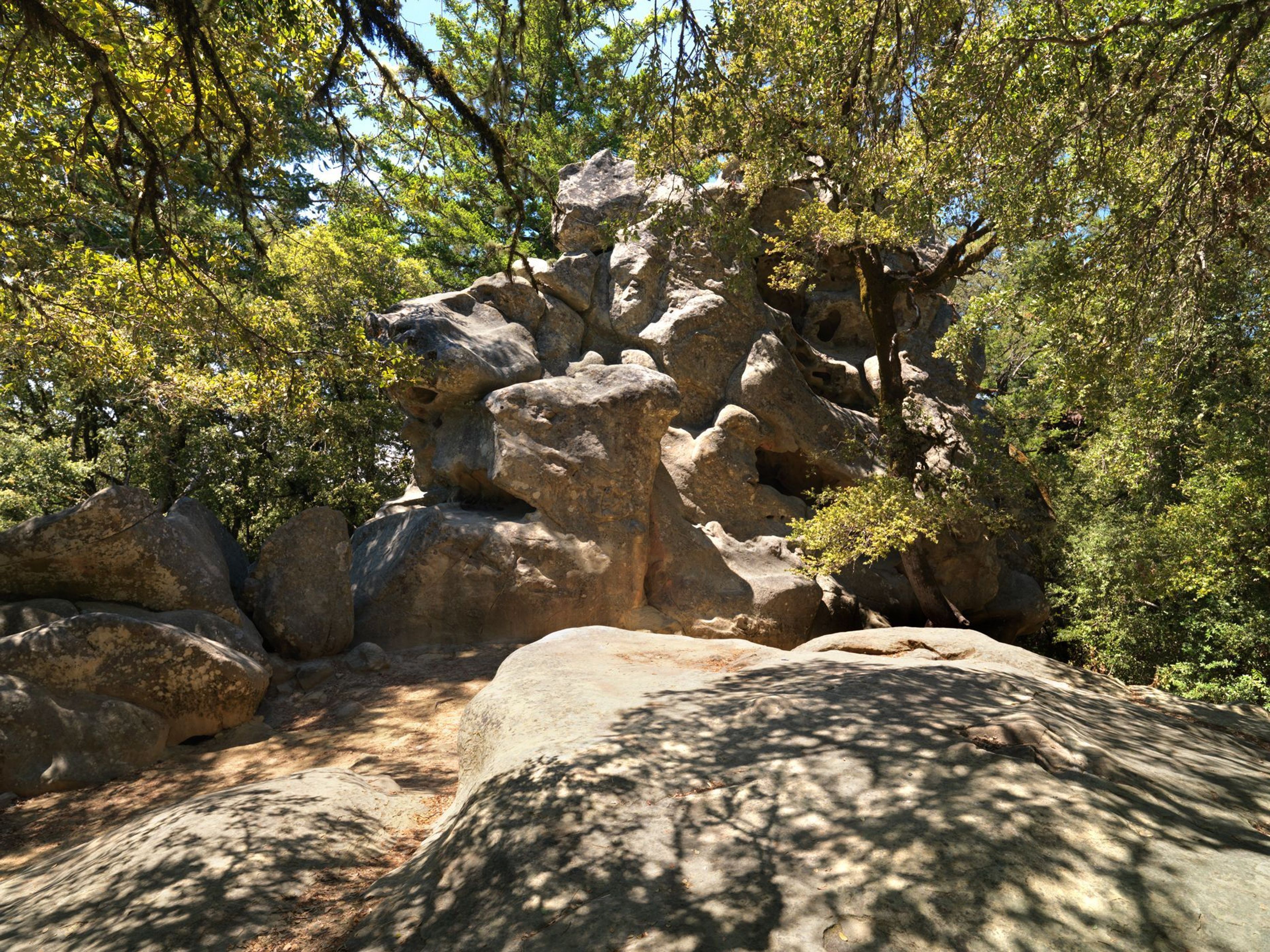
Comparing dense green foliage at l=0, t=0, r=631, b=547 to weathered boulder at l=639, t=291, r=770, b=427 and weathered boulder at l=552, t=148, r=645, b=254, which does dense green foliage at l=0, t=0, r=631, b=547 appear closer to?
weathered boulder at l=552, t=148, r=645, b=254

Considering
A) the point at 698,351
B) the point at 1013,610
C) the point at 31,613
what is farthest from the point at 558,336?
the point at 1013,610

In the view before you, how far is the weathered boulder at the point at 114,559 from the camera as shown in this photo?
6.62m

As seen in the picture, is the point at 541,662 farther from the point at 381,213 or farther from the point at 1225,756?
the point at 1225,756

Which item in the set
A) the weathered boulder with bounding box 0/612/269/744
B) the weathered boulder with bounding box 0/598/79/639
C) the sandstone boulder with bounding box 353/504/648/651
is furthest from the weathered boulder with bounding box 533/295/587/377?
the weathered boulder with bounding box 0/598/79/639

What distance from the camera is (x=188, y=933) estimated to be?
3002mm

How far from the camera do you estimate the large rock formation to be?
1036 cm

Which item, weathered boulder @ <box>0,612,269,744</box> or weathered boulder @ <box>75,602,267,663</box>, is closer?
weathered boulder @ <box>0,612,269,744</box>

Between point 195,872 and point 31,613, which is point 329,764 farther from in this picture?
point 31,613

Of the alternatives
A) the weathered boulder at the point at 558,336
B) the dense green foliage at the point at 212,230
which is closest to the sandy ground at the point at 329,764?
the dense green foliage at the point at 212,230

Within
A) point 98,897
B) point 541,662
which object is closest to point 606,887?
point 98,897

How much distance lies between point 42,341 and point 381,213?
16.7 feet

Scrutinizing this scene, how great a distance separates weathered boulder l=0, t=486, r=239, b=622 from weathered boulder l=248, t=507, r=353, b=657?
0.77 meters

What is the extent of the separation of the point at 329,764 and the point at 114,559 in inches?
123

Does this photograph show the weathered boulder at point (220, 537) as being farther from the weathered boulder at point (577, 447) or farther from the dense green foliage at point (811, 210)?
the weathered boulder at point (577, 447)
